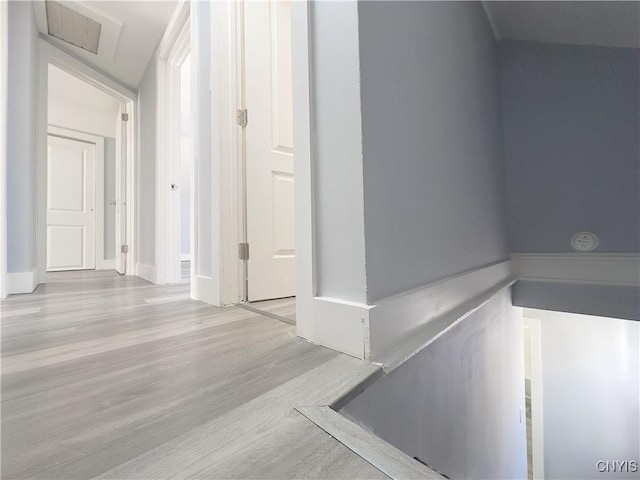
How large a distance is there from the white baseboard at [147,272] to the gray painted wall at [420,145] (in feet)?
7.44

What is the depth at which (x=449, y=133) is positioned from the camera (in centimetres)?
117

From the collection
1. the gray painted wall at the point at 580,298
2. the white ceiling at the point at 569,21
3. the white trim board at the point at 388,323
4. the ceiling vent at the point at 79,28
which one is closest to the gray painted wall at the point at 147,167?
the ceiling vent at the point at 79,28

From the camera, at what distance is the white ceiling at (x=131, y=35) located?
2150 mm

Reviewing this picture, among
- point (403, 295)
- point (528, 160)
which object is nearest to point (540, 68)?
point (528, 160)

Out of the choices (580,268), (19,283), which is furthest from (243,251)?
(580,268)

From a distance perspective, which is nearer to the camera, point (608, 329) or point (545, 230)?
point (545, 230)

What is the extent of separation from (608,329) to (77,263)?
19.9ft

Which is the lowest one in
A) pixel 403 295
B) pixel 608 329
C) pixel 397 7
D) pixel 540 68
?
pixel 608 329

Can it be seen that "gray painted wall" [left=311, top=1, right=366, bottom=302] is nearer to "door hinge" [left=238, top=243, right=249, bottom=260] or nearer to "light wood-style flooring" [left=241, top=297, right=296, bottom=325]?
"light wood-style flooring" [left=241, top=297, right=296, bottom=325]

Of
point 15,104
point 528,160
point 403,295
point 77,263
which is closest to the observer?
point 403,295

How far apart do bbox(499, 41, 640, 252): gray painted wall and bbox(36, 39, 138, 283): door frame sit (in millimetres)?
3507

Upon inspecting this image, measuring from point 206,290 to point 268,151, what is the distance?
2.66 ft

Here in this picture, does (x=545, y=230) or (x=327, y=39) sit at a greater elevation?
(x=327, y=39)

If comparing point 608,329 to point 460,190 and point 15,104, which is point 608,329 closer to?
point 460,190
